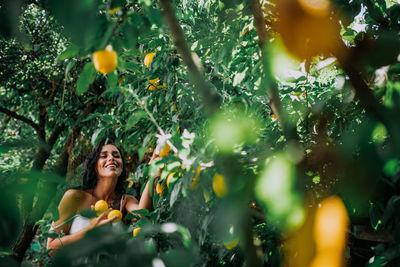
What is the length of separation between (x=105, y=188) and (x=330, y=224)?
1576 millimetres

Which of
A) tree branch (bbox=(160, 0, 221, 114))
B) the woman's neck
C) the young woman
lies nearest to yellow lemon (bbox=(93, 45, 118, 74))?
tree branch (bbox=(160, 0, 221, 114))

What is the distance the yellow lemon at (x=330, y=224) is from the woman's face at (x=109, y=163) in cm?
142

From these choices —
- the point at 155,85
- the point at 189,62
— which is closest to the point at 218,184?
the point at 189,62

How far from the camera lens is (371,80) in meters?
0.60

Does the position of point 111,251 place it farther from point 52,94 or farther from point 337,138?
point 52,94

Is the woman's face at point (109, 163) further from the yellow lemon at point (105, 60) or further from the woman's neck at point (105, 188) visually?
the yellow lemon at point (105, 60)

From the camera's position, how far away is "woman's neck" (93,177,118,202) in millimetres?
1852

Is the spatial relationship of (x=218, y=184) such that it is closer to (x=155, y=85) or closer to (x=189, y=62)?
(x=189, y=62)

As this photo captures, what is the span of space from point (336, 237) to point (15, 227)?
1.66 ft

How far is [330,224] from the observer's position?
0.54m

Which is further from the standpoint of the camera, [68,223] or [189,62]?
[68,223]

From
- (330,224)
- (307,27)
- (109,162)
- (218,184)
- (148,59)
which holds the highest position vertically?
(148,59)

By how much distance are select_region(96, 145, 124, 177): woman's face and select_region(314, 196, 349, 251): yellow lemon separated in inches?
55.8

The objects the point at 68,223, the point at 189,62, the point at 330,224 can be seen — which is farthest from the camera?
the point at 68,223
